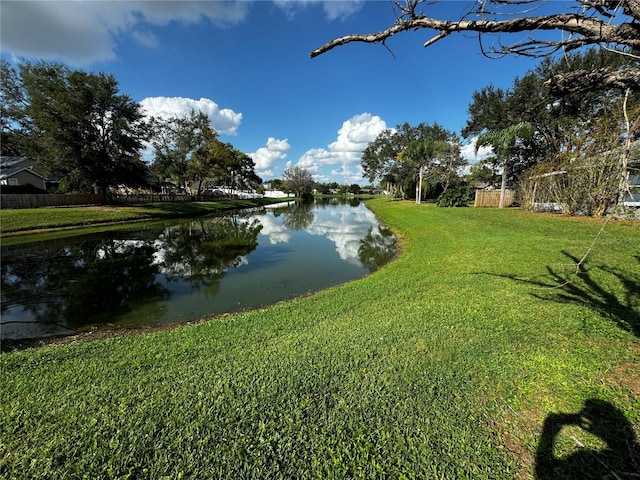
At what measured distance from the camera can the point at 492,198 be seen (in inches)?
932

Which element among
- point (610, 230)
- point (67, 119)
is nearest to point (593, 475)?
point (610, 230)

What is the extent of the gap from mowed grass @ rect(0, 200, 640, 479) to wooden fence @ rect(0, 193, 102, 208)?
84.0ft

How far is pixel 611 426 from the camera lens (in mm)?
2172

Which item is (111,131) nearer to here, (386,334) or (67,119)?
(67,119)

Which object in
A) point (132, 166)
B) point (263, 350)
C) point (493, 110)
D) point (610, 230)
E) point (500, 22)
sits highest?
point (493, 110)

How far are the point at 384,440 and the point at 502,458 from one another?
87cm

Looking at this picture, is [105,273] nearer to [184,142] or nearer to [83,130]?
[83,130]

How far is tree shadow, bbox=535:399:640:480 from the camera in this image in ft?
6.05

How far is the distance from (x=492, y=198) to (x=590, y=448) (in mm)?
26061

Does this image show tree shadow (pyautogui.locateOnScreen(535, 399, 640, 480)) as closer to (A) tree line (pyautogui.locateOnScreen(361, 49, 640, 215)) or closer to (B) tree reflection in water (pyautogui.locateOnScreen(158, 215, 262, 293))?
(A) tree line (pyautogui.locateOnScreen(361, 49, 640, 215))

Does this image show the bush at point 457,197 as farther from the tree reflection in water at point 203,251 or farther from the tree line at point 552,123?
the tree reflection in water at point 203,251

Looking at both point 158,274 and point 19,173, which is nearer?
point 158,274

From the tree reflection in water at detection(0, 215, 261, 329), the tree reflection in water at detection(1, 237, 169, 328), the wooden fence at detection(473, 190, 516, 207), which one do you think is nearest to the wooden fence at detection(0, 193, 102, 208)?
the tree reflection in water at detection(0, 215, 261, 329)

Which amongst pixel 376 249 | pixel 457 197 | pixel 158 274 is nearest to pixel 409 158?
pixel 457 197
